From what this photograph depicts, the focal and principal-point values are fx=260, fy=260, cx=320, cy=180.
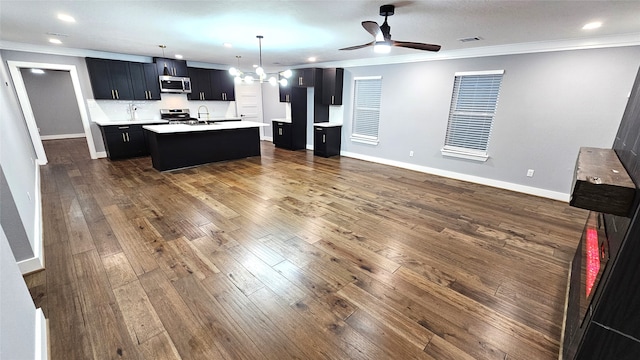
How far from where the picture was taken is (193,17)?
122 inches

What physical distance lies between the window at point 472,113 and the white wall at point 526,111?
11 cm

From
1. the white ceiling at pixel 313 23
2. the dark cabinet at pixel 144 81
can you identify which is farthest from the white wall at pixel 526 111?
the dark cabinet at pixel 144 81

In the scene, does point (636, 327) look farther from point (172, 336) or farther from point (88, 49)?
point (88, 49)

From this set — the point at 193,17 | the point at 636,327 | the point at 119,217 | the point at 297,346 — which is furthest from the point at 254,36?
the point at 636,327

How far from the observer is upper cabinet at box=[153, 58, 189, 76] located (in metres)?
6.40

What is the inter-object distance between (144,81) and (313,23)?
17.2ft

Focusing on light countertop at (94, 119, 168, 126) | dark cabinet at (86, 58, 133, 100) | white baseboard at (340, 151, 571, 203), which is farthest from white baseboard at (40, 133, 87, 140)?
white baseboard at (340, 151, 571, 203)

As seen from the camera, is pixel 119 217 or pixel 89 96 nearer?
pixel 119 217

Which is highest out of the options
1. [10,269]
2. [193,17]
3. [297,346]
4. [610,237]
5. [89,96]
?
[193,17]

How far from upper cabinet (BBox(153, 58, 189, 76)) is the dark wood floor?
3535 millimetres

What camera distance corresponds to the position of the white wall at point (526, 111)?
12.1 feet

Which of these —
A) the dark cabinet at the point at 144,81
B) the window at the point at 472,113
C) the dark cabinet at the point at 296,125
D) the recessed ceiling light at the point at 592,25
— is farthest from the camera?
the dark cabinet at the point at 296,125

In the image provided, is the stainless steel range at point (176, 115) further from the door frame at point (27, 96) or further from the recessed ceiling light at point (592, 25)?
the recessed ceiling light at point (592, 25)

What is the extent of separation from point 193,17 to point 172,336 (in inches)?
131
